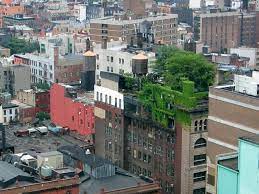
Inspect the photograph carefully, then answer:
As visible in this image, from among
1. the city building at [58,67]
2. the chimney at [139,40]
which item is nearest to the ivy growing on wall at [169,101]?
the chimney at [139,40]

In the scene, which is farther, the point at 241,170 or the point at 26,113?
the point at 26,113

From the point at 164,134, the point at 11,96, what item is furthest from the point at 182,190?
the point at 11,96

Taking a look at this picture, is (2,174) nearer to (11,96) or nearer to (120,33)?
(11,96)

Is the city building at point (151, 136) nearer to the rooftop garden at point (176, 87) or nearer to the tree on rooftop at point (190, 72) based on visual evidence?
the rooftop garden at point (176, 87)

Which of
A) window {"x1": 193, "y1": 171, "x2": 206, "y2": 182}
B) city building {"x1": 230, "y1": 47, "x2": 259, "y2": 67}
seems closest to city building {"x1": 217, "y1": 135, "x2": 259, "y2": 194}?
window {"x1": 193, "y1": 171, "x2": 206, "y2": 182}

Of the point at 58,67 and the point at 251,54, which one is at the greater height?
the point at 251,54

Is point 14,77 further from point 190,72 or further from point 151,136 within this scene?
point 190,72

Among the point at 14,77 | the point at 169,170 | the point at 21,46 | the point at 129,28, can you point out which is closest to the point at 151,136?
the point at 169,170
